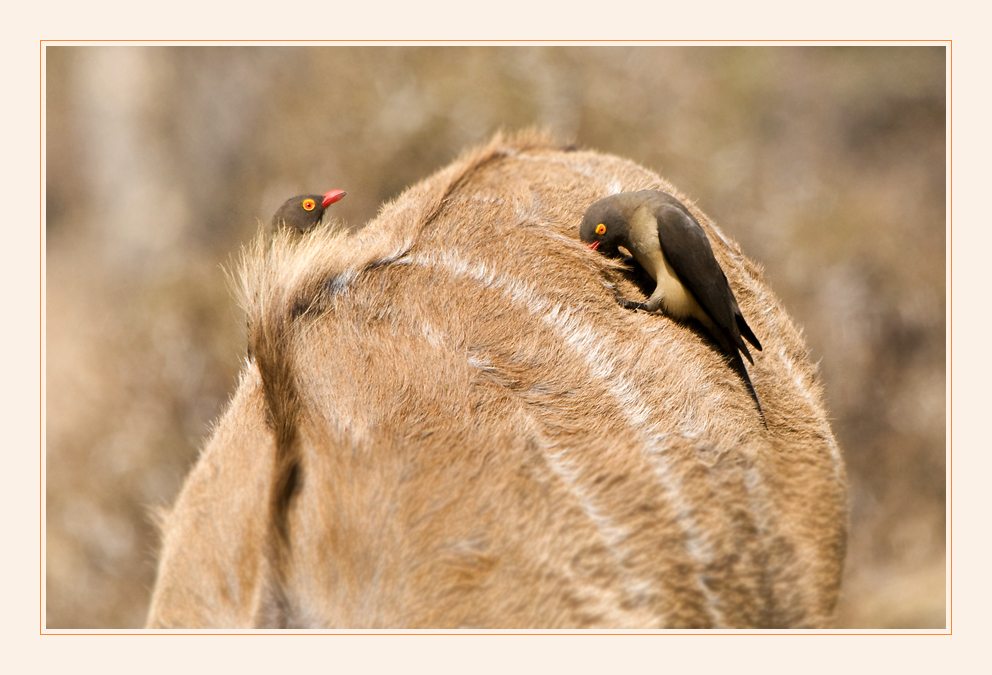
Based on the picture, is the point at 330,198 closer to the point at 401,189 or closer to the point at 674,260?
the point at 401,189

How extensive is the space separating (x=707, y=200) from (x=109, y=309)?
13.5 ft

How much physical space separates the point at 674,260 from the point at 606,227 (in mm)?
248

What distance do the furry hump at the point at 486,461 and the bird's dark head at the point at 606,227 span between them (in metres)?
0.05

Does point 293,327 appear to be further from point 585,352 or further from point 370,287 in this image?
point 585,352

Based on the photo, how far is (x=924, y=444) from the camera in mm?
4234

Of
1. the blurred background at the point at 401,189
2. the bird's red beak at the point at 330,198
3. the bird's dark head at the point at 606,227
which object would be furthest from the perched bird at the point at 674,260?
the blurred background at the point at 401,189

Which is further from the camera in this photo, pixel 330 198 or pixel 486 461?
pixel 330 198

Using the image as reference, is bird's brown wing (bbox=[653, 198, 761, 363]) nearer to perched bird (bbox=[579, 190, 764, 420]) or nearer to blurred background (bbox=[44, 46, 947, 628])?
perched bird (bbox=[579, 190, 764, 420])

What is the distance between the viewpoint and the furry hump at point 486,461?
56.3 inches

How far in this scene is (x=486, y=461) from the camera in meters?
1.59

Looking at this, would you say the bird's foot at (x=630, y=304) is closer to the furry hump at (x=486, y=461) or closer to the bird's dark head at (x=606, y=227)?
the furry hump at (x=486, y=461)

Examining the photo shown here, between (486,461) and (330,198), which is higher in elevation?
(330,198)

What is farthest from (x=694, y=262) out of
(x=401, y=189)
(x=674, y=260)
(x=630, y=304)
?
(x=401, y=189)
